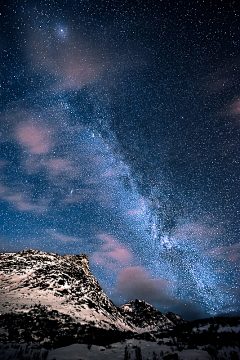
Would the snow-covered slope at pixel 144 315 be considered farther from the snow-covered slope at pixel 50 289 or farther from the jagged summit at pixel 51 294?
the snow-covered slope at pixel 50 289

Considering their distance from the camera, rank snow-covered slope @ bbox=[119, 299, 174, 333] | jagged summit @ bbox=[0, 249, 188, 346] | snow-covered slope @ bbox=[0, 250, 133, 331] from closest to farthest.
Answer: jagged summit @ bbox=[0, 249, 188, 346], snow-covered slope @ bbox=[0, 250, 133, 331], snow-covered slope @ bbox=[119, 299, 174, 333]

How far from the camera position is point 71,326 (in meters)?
26.8

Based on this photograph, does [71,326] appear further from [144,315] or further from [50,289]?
[144,315]

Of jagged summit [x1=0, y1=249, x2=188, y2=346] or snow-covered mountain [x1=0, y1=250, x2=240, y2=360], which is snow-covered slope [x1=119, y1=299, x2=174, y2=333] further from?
snow-covered mountain [x1=0, y1=250, x2=240, y2=360]

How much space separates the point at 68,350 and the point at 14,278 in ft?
173

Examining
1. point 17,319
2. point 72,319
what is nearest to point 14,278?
point 72,319

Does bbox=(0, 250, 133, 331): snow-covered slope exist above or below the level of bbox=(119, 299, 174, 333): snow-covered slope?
above

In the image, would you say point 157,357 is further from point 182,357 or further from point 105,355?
point 105,355

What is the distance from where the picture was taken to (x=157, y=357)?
7.40 metres

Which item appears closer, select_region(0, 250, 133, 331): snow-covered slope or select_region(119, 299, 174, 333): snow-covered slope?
select_region(0, 250, 133, 331): snow-covered slope

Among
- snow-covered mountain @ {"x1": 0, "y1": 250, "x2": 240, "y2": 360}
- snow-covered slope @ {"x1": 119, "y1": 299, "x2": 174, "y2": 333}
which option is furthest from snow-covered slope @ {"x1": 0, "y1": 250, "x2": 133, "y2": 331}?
snow-covered slope @ {"x1": 119, "y1": 299, "x2": 174, "y2": 333}

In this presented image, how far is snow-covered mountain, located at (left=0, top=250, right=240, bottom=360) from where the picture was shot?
8219mm

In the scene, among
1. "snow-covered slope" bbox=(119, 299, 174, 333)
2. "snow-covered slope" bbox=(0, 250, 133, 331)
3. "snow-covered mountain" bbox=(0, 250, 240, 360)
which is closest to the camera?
"snow-covered mountain" bbox=(0, 250, 240, 360)

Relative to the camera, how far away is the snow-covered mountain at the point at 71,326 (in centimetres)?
822
